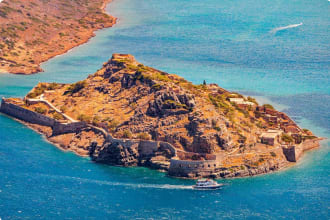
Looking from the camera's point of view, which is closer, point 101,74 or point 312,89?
point 101,74

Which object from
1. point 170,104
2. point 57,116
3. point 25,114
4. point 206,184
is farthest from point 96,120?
point 206,184

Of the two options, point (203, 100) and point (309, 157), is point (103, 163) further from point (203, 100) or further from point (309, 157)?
point (309, 157)

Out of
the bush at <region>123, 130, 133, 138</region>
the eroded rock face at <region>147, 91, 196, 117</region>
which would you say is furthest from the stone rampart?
the eroded rock face at <region>147, 91, 196, 117</region>

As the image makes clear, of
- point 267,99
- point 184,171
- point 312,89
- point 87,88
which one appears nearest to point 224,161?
point 184,171

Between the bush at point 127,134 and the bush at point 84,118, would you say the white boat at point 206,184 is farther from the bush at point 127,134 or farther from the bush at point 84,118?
the bush at point 84,118

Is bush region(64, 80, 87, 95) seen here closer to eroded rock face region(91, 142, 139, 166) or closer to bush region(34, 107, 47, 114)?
bush region(34, 107, 47, 114)

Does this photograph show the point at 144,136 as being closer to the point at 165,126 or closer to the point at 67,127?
the point at 165,126

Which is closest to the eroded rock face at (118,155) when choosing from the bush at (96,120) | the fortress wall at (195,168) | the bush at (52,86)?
the fortress wall at (195,168)
